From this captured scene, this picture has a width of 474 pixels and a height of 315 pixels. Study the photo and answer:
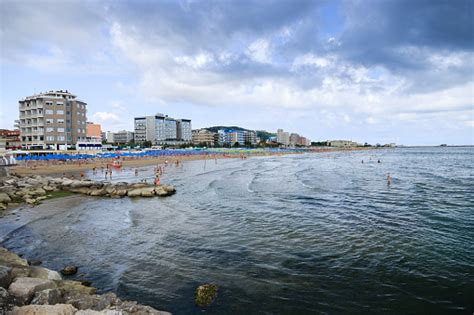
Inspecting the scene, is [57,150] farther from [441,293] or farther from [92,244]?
[441,293]

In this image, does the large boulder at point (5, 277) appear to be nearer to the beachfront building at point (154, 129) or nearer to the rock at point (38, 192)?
the rock at point (38, 192)

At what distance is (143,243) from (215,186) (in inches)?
821

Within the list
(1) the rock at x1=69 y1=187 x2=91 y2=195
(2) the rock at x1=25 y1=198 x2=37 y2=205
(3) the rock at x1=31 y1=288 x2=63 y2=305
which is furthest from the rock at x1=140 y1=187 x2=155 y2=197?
(3) the rock at x1=31 y1=288 x2=63 y2=305

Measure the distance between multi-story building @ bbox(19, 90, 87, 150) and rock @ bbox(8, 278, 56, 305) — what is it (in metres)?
81.4

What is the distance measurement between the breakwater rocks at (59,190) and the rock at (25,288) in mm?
19988

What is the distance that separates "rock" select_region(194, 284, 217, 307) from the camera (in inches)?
349

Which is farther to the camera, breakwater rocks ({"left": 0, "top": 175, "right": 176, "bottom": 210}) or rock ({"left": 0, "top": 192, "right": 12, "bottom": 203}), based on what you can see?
breakwater rocks ({"left": 0, "top": 175, "right": 176, "bottom": 210})

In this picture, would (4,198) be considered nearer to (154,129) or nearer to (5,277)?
(5,277)

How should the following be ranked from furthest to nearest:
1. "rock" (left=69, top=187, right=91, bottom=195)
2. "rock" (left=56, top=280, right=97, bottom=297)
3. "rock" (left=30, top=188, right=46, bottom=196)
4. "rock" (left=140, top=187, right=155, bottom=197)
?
"rock" (left=69, top=187, right=91, bottom=195) → "rock" (left=140, top=187, right=155, bottom=197) → "rock" (left=30, top=188, right=46, bottom=196) → "rock" (left=56, top=280, right=97, bottom=297)

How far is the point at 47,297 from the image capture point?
6.98 meters

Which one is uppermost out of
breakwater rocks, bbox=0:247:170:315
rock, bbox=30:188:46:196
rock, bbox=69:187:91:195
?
breakwater rocks, bbox=0:247:170:315

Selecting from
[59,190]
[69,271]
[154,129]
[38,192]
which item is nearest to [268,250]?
[69,271]

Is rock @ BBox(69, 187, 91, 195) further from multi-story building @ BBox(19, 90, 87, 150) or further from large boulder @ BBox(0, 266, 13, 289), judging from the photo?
multi-story building @ BBox(19, 90, 87, 150)

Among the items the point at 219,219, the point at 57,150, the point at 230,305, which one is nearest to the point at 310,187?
the point at 219,219
